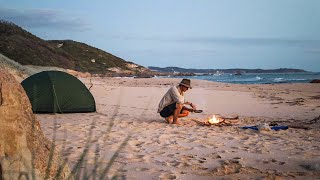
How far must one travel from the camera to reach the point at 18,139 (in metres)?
2.79

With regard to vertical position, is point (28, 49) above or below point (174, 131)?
above

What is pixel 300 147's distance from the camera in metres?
6.79

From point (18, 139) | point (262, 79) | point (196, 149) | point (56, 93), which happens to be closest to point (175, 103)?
point (196, 149)

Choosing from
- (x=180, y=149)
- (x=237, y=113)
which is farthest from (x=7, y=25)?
(x=180, y=149)

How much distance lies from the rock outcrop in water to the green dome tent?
25.6 feet

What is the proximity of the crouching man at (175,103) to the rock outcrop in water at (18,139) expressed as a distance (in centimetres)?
658

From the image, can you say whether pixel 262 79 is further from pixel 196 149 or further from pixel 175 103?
pixel 196 149

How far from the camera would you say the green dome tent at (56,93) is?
35.8 ft

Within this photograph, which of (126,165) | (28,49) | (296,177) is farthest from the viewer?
(28,49)

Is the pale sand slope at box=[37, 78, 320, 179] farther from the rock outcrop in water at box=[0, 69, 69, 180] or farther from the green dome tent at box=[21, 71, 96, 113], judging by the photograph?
the green dome tent at box=[21, 71, 96, 113]

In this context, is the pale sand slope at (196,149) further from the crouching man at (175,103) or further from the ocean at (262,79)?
the ocean at (262,79)

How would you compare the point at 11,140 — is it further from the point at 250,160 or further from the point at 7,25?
the point at 7,25

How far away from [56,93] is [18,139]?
27.5 feet

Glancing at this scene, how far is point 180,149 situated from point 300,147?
2249 mm
